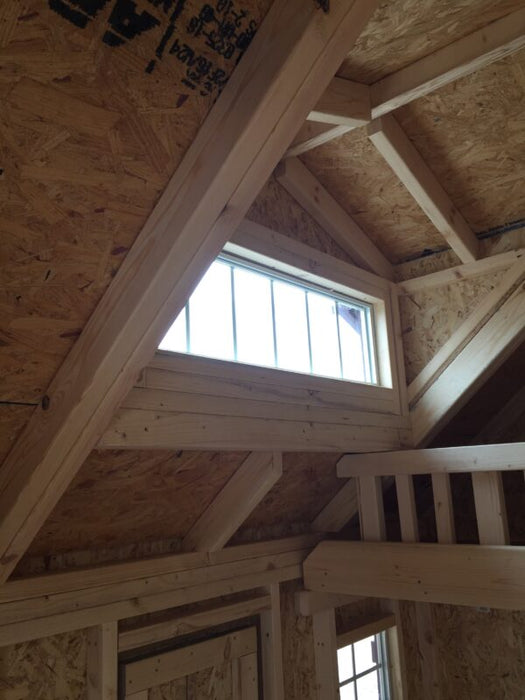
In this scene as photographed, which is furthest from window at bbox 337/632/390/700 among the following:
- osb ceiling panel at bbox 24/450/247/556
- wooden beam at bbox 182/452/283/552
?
osb ceiling panel at bbox 24/450/247/556

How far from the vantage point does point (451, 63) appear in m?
2.10

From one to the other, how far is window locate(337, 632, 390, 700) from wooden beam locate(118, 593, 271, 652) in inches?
32.2

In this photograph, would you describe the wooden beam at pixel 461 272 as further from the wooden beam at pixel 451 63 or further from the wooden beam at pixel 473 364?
the wooden beam at pixel 451 63

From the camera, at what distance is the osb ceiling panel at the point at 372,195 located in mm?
2684

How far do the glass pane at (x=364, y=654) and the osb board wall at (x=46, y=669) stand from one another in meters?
1.78

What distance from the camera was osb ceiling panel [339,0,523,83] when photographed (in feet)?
6.45

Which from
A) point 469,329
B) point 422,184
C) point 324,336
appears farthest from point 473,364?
point 422,184

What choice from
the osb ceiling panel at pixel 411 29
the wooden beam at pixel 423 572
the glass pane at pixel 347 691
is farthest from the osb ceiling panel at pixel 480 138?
the glass pane at pixel 347 691

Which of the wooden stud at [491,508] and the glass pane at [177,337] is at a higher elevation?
the glass pane at [177,337]

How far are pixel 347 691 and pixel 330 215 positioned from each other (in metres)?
2.60

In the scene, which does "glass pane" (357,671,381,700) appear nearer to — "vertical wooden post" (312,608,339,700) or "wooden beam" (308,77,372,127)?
"vertical wooden post" (312,608,339,700)

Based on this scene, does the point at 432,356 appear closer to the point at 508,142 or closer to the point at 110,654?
the point at 508,142

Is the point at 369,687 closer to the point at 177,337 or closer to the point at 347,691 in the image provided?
the point at 347,691

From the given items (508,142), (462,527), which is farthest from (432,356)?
(462,527)
